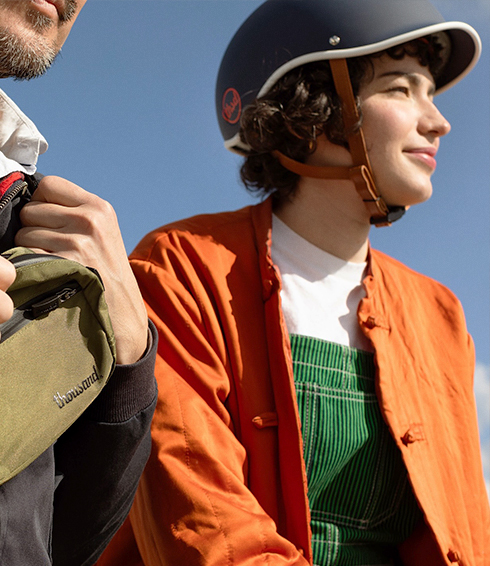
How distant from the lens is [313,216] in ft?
9.58

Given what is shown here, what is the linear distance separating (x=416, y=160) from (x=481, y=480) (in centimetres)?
135

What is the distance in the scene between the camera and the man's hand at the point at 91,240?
1.39m

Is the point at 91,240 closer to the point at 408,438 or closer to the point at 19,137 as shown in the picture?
the point at 19,137

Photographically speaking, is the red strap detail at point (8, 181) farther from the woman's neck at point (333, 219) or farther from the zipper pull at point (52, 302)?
the woman's neck at point (333, 219)

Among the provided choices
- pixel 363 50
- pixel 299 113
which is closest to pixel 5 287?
pixel 299 113

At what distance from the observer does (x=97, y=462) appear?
1407 mm

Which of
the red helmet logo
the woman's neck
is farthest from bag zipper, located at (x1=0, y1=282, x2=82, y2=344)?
the red helmet logo

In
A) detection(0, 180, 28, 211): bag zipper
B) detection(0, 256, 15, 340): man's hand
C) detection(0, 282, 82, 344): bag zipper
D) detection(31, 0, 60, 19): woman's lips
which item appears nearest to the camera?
detection(0, 256, 15, 340): man's hand

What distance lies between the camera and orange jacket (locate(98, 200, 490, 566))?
2039mm

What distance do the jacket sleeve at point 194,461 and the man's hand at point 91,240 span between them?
2.36 ft

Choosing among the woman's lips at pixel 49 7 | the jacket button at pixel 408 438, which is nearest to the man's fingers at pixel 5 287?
the woman's lips at pixel 49 7

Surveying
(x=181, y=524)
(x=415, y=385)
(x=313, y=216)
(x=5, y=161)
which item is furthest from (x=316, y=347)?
(x=5, y=161)

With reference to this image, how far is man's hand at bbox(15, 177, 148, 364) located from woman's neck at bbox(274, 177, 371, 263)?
1.52 meters

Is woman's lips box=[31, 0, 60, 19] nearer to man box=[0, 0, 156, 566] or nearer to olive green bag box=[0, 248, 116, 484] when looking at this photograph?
man box=[0, 0, 156, 566]
